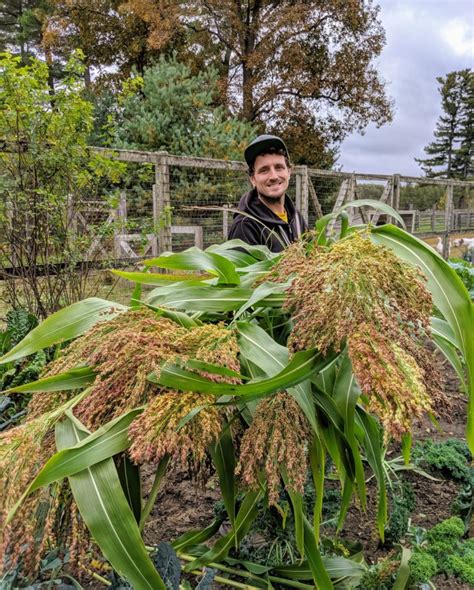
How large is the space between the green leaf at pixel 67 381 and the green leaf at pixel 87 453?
103mm

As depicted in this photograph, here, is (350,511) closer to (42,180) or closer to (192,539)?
(192,539)

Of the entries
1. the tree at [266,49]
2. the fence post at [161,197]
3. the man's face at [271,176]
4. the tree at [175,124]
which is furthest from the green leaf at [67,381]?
the tree at [266,49]

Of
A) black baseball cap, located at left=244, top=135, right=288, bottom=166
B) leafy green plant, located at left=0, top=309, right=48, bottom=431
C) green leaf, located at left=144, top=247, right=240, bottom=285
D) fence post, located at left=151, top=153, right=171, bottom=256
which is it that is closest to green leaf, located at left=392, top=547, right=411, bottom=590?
green leaf, located at left=144, top=247, right=240, bottom=285

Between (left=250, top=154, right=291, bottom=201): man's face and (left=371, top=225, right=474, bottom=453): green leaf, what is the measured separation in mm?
1823

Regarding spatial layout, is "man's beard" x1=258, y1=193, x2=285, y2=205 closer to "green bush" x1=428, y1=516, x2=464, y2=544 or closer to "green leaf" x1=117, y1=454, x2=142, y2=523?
"green bush" x1=428, y1=516, x2=464, y2=544

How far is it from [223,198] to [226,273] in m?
7.56

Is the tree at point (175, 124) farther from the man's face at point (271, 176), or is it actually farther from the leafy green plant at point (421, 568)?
the leafy green plant at point (421, 568)

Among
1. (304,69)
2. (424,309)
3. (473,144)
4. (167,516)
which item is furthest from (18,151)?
(473,144)

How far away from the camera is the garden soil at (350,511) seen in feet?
6.07

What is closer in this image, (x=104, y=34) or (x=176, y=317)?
(x=176, y=317)

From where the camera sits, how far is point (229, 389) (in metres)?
0.63

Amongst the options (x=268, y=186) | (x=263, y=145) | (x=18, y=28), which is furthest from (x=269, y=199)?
(x=18, y=28)

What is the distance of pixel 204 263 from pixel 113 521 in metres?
0.47

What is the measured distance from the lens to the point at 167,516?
6.63ft
